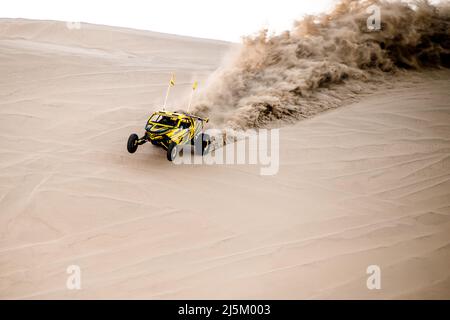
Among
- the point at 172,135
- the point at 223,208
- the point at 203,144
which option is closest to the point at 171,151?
the point at 172,135

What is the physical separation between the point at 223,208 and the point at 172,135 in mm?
1959

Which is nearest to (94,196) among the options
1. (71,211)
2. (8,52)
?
(71,211)

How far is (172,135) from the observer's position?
655 cm

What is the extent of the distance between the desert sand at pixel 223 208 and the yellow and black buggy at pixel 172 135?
14.1 inches

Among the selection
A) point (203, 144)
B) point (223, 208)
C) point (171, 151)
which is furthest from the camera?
point (203, 144)

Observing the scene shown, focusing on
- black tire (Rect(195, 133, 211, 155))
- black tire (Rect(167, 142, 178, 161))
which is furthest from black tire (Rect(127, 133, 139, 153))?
black tire (Rect(195, 133, 211, 155))

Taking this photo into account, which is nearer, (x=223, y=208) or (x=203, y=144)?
(x=223, y=208)

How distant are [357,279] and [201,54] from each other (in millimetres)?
20314

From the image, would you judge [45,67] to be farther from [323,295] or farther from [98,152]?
[323,295]

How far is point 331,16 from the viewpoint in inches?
463

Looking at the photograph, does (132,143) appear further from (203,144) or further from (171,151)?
(203,144)

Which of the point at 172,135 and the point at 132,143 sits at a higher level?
the point at 172,135

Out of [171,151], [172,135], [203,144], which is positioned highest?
[172,135]

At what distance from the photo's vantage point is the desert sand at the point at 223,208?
4062 mm
